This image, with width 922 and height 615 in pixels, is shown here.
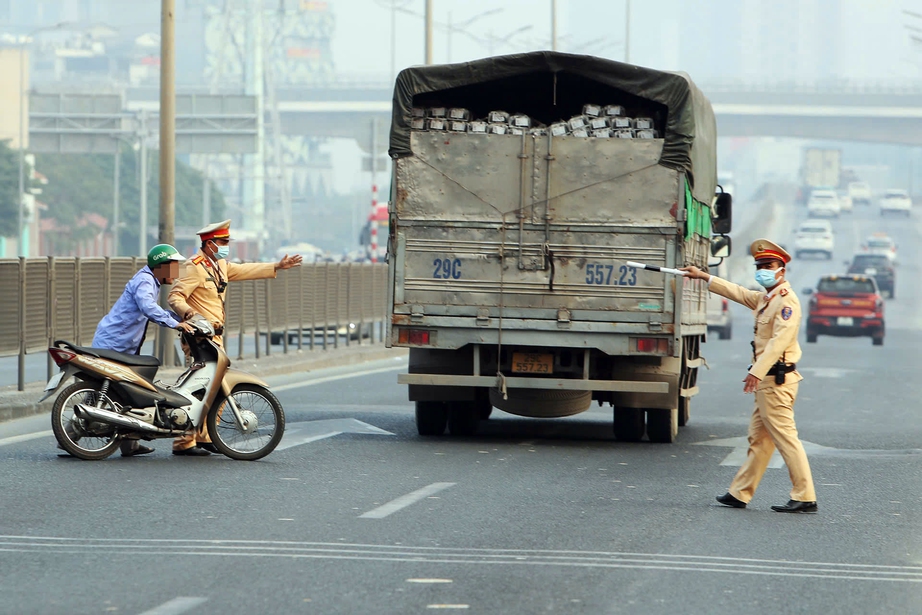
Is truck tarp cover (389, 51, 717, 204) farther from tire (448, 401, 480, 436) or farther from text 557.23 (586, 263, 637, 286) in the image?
tire (448, 401, 480, 436)

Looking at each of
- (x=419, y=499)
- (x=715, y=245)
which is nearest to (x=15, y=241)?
(x=715, y=245)

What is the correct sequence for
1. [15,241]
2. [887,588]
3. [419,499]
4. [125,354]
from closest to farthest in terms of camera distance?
1. [887,588]
2. [419,499]
3. [125,354]
4. [15,241]

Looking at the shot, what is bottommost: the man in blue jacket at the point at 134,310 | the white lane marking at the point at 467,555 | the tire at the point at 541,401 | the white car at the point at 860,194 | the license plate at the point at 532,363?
the white lane marking at the point at 467,555

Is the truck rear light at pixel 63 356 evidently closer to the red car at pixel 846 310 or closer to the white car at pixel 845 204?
the red car at pixel 846 310

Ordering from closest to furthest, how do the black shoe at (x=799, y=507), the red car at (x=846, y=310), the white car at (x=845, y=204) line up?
the black shoe at (x=799, y=507) → the red car at (x=846, y=310) → the white car at (x=845, y=204)

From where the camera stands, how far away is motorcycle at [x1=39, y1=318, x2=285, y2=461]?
1174cm

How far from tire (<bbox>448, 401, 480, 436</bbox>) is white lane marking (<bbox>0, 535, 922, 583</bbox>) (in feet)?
20.9

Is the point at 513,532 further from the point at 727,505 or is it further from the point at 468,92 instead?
the point at 468,92

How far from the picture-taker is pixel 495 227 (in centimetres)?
1386

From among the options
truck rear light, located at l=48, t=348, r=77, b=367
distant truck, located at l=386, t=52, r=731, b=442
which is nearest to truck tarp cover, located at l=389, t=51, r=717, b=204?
distant truck, located at l=386, t=52, r=731, b=442

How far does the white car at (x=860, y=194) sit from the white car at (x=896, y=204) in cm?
890

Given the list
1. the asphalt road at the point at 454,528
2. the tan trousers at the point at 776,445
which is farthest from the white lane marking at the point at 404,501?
the tan trousers at the point at 776,445

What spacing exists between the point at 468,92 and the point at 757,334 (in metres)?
5.86

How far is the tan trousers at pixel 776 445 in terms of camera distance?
33.3ft
